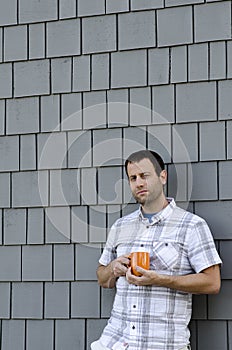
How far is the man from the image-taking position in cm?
418

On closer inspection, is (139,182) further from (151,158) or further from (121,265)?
(121,265)

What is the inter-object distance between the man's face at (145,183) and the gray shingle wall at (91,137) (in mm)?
284

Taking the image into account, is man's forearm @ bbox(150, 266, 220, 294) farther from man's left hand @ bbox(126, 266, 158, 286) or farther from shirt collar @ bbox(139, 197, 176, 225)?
shirt collar @ bbox(139, 197, 176, 225)

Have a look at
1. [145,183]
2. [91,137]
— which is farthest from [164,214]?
[91,137]

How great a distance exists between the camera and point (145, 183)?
4.38 meters

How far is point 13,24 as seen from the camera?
5141 mm

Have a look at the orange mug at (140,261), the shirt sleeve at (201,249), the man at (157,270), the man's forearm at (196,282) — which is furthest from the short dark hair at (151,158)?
the man's forearm at (196,282)

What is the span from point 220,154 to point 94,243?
3.03 ft

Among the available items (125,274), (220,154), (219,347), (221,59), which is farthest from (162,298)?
Answer: (221,59)

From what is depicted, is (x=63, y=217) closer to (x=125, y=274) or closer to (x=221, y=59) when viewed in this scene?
(x=125, y=274)

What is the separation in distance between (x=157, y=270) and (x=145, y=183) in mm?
473

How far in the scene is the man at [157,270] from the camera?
13.7 ft

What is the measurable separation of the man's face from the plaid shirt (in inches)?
4.0

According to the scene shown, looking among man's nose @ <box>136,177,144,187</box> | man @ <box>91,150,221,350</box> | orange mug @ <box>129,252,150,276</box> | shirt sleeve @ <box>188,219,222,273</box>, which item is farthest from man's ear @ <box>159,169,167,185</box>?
orange mug @ <box>129,252,150,276</box>
